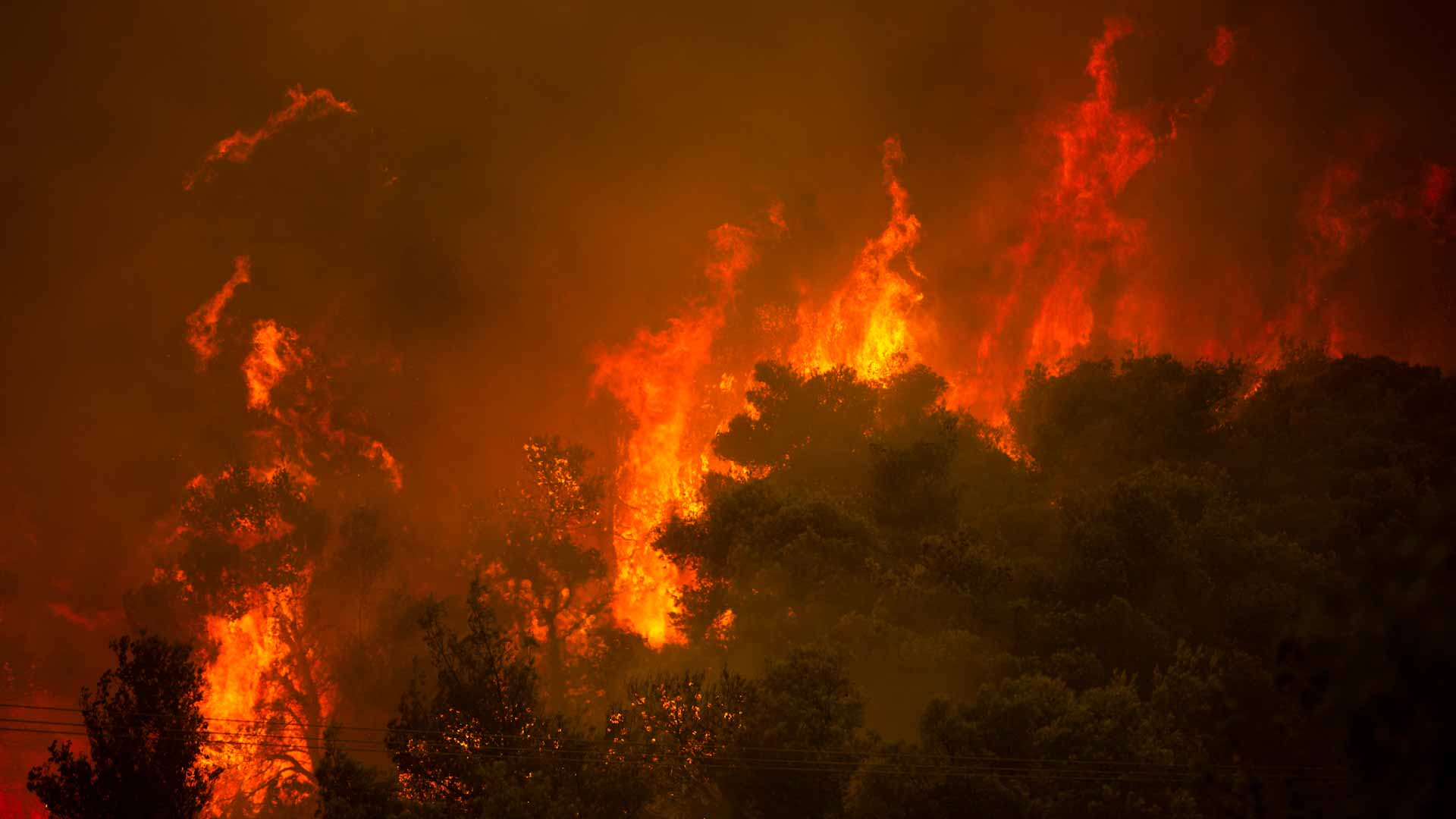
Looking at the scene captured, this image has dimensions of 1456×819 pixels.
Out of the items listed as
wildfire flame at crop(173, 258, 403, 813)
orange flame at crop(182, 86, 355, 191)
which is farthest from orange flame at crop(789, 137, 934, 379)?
orange flame at crop(182, 86, 355, 191)

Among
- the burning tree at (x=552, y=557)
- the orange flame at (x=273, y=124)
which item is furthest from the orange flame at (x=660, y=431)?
the orange flame at (x=273, y=124)

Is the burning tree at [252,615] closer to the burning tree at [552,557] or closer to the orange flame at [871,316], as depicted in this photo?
the burning tree at [552,557]

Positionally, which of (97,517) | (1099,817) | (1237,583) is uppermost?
(97,517)

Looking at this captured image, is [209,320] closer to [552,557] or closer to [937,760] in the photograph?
[552,557]

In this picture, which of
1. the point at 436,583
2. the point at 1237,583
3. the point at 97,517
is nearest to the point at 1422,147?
the point at 1237,583

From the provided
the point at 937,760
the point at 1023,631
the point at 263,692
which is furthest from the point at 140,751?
the point at 263,692

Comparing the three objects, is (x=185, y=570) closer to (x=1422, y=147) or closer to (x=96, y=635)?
(x=96, y=635)

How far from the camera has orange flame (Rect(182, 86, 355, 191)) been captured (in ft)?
166

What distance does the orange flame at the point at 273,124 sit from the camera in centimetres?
5050

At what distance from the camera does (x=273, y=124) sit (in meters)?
51.5

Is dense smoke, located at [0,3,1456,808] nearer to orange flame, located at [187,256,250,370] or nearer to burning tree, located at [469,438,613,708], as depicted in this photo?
orange flame, located at [187,256,250,370]

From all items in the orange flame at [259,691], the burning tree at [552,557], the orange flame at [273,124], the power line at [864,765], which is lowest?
the power line at [864,765]

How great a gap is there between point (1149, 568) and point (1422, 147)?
103ft

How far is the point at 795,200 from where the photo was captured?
2050 inches
